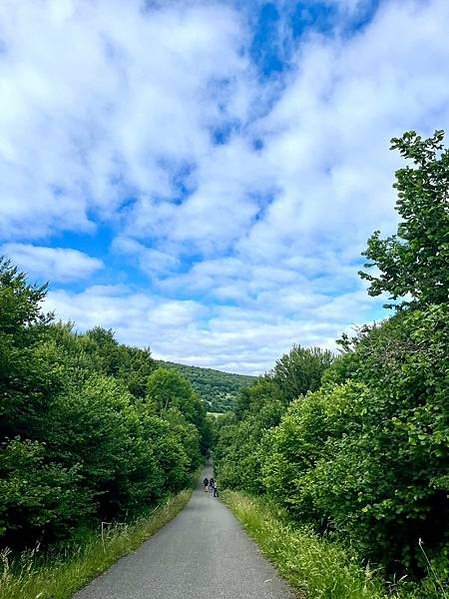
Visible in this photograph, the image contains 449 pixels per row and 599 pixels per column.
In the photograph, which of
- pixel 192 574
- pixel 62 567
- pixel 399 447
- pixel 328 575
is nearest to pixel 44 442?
pixel 62 567

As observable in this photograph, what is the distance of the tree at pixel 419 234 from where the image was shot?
23.5 ft

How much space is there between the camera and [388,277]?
8281 millimetres

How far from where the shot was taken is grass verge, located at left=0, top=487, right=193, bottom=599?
24.0ft

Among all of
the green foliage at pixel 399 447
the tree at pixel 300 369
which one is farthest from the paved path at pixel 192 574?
the tree at pixel 300 369

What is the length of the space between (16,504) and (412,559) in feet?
23.9

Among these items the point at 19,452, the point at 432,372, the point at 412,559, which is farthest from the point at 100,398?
the point at 432,372

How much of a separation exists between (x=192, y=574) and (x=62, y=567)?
2.63m

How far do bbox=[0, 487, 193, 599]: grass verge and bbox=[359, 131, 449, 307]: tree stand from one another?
6.95 m

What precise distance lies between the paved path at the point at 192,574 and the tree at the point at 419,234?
17.3ft

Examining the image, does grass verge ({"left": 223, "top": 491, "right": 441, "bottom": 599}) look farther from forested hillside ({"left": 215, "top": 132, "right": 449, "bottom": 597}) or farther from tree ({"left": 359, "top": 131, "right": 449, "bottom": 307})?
tree ({"left": 359, "top": 131, "right": 449, "bottom": 307})

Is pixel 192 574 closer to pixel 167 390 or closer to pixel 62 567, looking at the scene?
pixel 62 567

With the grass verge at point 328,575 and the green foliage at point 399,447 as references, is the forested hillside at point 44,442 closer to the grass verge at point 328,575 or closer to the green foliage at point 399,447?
the grass verge at point 328,575

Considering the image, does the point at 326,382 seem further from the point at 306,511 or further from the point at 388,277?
the point at 388,277

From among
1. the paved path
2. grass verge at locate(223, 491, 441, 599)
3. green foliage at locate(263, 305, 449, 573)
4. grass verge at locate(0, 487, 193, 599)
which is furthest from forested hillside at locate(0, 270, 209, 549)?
green foliage at locate(263, 305, 449, 573)
